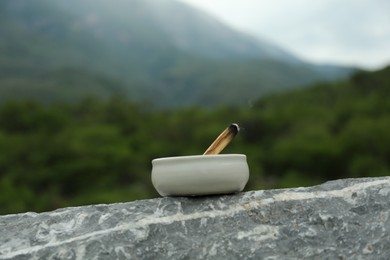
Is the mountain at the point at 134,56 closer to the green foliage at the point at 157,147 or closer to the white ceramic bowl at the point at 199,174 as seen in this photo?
the green foliage at the point at 157,147

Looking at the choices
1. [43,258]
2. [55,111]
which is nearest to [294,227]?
[43,258]

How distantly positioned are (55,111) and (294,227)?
3520 centimetres

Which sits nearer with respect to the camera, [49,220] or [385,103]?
[49,220]

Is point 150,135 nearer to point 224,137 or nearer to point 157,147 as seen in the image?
point 157,147

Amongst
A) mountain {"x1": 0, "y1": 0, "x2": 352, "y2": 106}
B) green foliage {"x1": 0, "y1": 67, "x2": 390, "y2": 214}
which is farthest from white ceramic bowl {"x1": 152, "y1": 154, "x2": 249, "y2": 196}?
mountain {"x1": 0, "y1": 0, "x2": 352, "y2": 106}

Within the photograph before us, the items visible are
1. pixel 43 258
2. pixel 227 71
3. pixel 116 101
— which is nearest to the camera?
pixel 43 258

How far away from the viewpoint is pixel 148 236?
94.2 inches

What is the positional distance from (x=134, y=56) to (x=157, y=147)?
93.3m

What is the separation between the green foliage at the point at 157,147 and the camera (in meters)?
25.4

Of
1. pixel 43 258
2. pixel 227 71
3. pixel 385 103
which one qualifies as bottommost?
pixel 227 71

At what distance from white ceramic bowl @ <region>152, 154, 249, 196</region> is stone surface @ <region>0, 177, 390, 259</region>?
0.24ft

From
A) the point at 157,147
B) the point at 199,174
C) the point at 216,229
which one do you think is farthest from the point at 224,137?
the point at 157,147

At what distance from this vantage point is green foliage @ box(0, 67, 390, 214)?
2540 centimetres

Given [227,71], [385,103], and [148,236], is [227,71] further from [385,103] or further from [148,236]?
[148,236]
